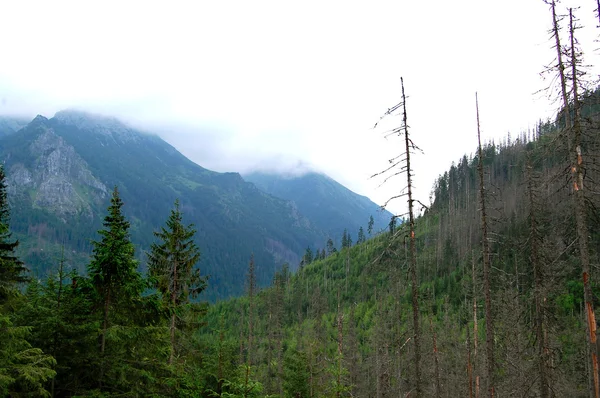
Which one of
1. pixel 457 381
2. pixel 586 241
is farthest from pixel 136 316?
pixel 457 381

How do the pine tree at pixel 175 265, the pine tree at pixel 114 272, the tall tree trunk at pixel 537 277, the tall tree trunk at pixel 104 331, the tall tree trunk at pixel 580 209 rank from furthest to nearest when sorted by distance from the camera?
1. the tall tree trunk at pixel 537 277
2. the pine tree at pixel 175 265
3. the tall tree trunk at pixel 580 209
4. the pine tree at pixel 114 272
5. the tall tree trunk at pixel 104 331

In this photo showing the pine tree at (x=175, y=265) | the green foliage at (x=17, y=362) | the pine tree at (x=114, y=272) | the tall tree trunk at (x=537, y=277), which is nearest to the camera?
the green foliage at (x=17, y=362)

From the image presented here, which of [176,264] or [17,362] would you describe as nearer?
[17,362]

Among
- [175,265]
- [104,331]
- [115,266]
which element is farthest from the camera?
[175,265]

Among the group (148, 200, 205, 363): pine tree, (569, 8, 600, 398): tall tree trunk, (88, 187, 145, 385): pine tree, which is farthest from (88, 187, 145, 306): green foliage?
(569, 8, 600, 398): tall tree trunk

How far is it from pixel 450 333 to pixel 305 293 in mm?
78280

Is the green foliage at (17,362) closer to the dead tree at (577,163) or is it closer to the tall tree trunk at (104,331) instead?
the tall tree trunk at (104,331)

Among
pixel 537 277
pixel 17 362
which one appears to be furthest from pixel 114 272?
pixel 537 277

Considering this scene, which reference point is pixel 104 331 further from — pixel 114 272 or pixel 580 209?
pixel 580 209

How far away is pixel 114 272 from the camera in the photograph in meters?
13.6

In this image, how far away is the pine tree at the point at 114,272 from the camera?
43.7 ft

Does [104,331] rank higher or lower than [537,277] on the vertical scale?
lower

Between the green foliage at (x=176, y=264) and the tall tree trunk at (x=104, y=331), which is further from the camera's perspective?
the green foliage at (x=176, y=264)

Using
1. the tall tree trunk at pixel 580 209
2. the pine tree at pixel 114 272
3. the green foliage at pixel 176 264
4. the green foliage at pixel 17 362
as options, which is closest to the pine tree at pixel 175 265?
the green foliage at pixel 176 264
